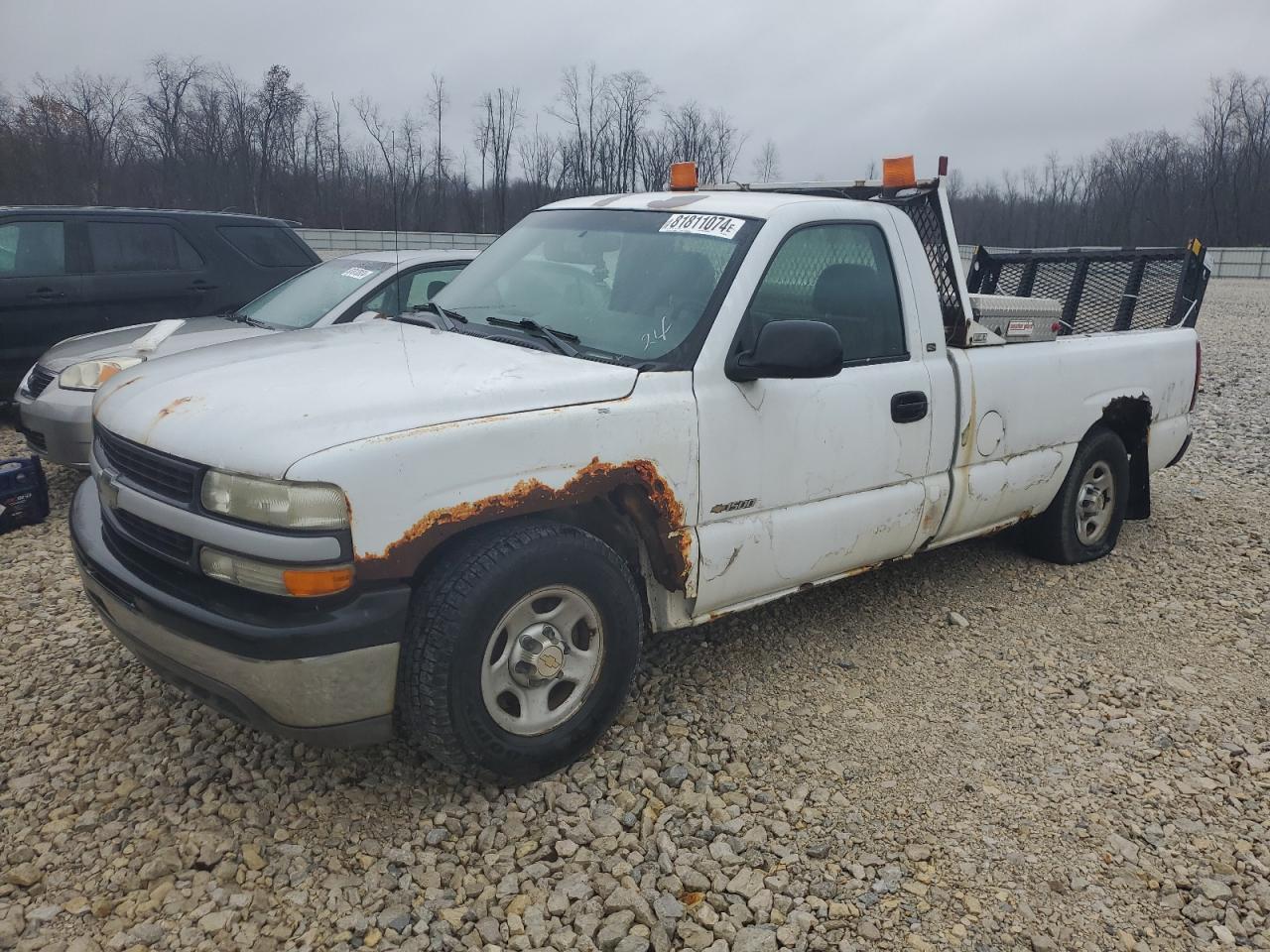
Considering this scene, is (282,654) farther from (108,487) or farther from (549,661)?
(108,487)

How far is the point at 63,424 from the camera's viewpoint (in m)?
5.63

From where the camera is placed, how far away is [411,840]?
2.87m

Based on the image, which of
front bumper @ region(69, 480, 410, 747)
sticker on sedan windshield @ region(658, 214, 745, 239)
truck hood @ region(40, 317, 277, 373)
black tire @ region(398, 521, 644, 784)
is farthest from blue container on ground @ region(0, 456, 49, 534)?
sticker on sedan windshield @ region(658, 214, 745, 239)

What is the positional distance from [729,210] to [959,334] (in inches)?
52.0

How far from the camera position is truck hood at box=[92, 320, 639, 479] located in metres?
2.61

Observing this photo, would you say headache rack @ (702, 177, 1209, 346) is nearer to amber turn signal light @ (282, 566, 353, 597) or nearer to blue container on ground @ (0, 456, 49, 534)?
amber turn signal light @ (282, 566, 353, 597)

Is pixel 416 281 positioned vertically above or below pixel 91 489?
above

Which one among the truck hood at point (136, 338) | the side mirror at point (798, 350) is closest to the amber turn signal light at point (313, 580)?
the side mirror at point (798, 350)

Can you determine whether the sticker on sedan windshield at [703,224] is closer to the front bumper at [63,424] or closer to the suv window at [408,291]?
the suv window at [408,291]

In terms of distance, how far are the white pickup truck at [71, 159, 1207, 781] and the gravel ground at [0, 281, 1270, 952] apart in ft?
1.23

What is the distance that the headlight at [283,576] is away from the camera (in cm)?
252

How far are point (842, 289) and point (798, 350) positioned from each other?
0.88 m

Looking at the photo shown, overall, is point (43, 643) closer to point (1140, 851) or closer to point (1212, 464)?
point (1140, 851)

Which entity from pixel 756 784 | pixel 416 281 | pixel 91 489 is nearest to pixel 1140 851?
pixel 756 784
